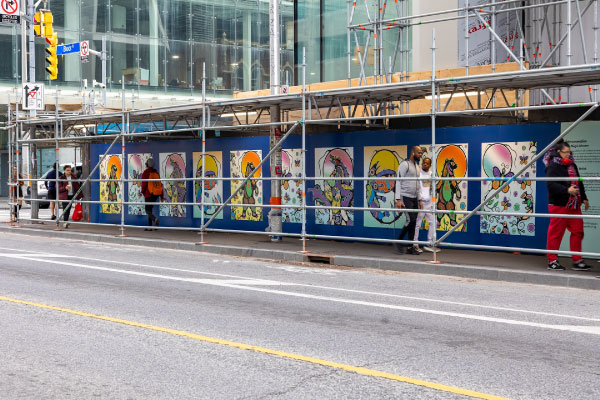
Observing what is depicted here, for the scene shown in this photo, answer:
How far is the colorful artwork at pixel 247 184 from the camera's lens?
61.4 feet

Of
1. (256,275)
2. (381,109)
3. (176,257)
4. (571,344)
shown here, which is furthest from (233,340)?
(381,109)

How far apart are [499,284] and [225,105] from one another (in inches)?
299

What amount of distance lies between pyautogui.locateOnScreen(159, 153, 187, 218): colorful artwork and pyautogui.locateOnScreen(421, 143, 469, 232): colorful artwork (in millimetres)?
7225

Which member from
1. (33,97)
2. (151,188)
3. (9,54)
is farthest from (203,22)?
(151,188)

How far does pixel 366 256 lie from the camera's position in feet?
47.6

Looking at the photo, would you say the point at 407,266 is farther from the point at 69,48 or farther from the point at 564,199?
the point at 69,48

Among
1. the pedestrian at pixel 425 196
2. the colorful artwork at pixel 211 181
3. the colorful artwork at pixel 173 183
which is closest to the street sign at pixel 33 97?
the colorful artwork at pixel 173 183

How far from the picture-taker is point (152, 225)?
20.9m

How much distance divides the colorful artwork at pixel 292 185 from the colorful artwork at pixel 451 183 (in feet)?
11.3

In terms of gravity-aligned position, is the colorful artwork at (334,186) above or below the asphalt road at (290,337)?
above

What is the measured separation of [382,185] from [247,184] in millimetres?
4008

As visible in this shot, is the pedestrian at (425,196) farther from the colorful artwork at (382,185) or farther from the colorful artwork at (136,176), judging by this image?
the colorful artwork at (136,176)

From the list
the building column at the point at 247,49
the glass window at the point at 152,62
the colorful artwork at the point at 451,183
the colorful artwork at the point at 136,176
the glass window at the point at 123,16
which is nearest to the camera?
the colorful artwork at the point at 451,183

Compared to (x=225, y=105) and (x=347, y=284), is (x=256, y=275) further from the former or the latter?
(x=225, y=105)
